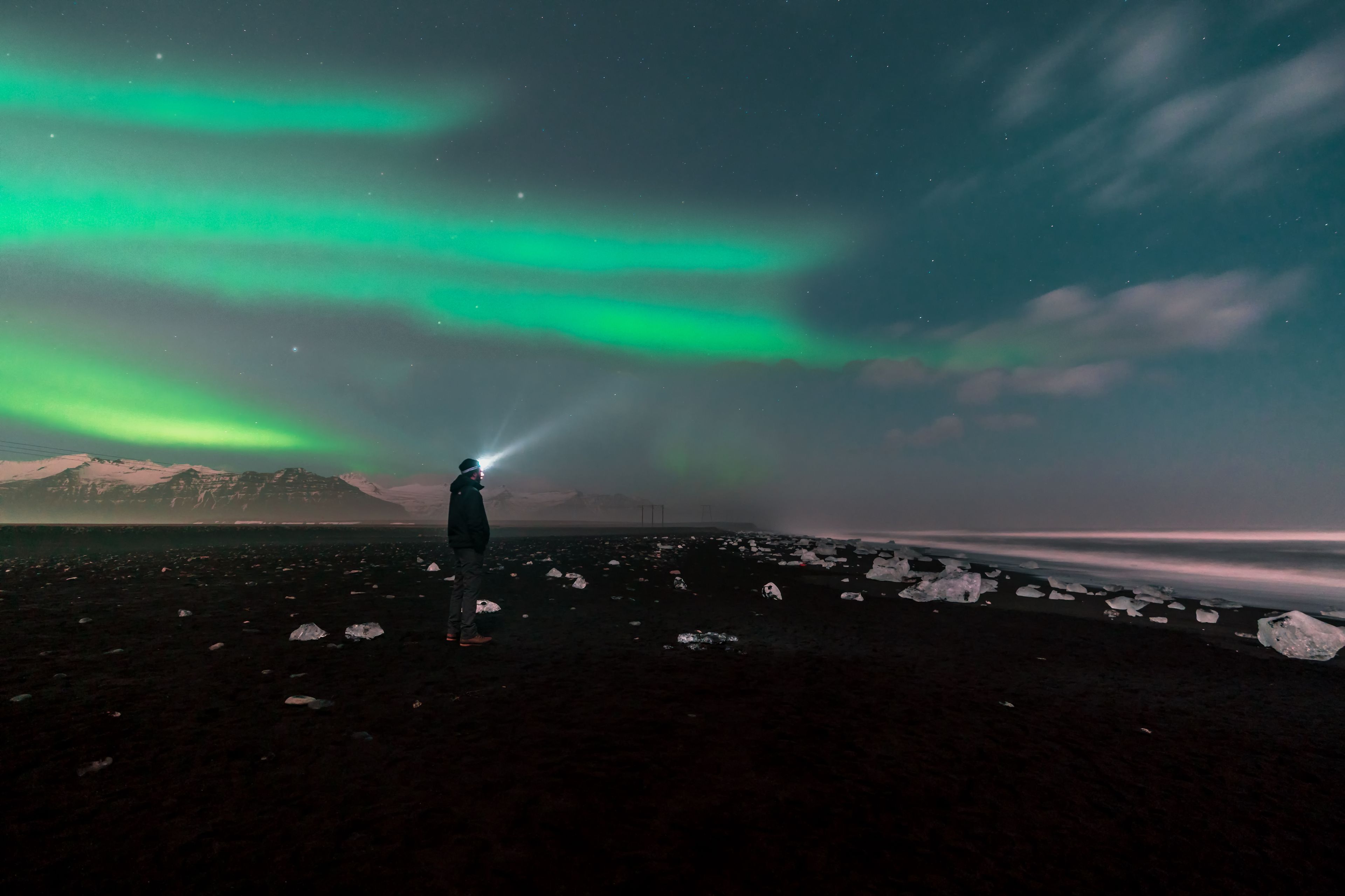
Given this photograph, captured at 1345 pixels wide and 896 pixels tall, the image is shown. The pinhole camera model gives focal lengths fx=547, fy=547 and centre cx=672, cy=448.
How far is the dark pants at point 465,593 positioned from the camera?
32.1 feet

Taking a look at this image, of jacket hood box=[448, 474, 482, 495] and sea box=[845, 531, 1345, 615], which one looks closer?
jacket hood box=[448, 474, 482, 495]

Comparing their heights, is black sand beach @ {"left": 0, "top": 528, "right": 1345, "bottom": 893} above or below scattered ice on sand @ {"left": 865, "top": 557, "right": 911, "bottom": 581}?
above

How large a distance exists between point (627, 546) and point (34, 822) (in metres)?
40.9

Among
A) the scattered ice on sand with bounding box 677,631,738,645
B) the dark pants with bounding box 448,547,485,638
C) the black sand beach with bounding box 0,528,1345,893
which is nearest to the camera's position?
the black sand beach with bounding box 0,528,1345,893

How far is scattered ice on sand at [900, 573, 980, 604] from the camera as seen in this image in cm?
1648

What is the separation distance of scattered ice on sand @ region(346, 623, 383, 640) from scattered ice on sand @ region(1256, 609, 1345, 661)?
55.4 ft

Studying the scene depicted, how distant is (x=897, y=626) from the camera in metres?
12.3

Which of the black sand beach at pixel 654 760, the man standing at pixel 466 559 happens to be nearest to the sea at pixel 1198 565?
the black sand beach at pixel 654 760

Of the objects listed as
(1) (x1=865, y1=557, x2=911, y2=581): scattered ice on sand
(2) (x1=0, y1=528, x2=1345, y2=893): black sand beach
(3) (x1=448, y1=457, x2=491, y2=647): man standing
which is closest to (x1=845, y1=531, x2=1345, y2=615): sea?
(1) (x1=865, y1=557, x2=911, y2=581): scattered ice on sand

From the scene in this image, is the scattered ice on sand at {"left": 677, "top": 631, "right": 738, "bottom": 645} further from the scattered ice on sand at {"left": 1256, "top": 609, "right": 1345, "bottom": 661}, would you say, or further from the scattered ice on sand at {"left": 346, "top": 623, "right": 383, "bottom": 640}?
the scattered ice on sand at {"left": 1256, "top": 609, "right": 1345, "bottom": 661}

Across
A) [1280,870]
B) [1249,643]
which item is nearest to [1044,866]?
[1280,870]

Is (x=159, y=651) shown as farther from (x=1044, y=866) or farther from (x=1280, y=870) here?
(x=1280, y=870)

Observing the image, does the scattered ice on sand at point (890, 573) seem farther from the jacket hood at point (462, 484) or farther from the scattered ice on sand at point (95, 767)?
the scattered ice on sand at point (95, 767)

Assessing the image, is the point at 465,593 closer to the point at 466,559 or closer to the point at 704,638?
the point at 466,559
